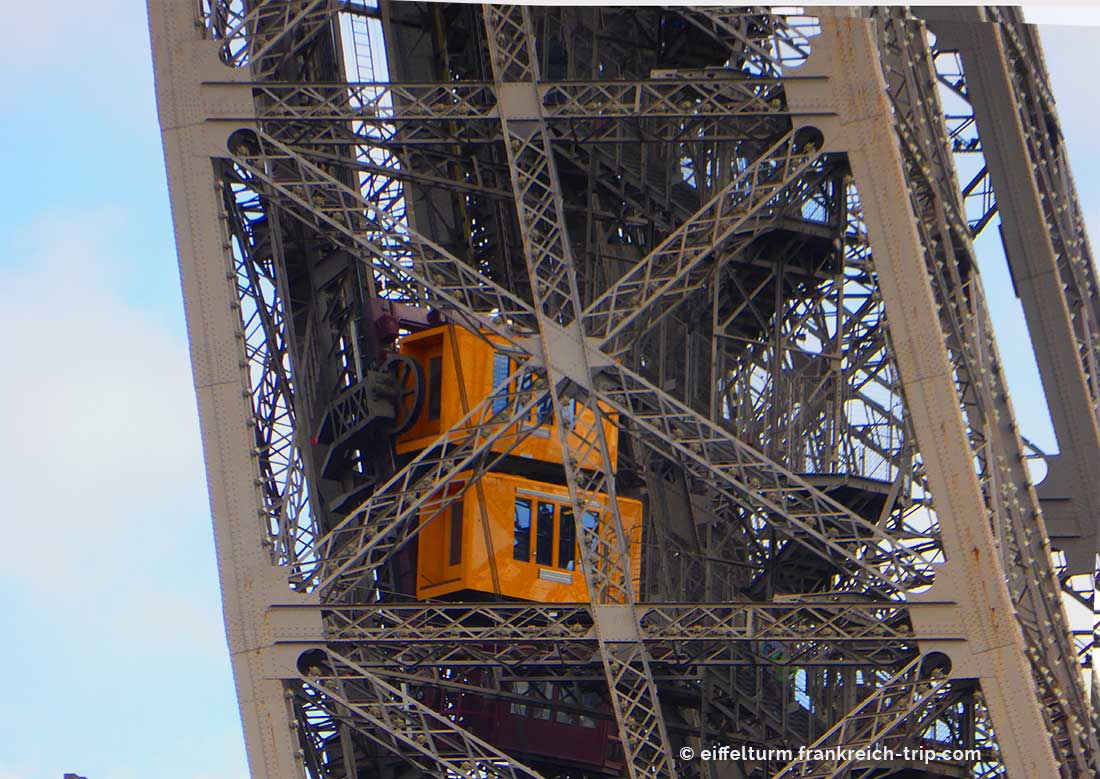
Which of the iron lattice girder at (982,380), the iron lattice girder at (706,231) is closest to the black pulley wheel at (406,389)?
the iron lattice girder at (706,231)

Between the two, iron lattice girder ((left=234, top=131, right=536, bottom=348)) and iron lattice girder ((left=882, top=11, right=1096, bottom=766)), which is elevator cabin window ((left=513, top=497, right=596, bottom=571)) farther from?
iron lattice girder ((left=882, top=11, right=1096, bottom=766))

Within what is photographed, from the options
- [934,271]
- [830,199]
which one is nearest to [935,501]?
[934,271]

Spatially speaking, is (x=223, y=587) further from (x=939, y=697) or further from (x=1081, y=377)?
(x=1081, y=377)

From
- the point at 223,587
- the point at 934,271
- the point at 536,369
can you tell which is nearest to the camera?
the point at 223,587

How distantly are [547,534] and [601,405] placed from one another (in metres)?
1.61

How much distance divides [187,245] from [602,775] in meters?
8.34

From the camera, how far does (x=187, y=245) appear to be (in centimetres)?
2452

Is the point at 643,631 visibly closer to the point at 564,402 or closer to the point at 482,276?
the point at 564,402

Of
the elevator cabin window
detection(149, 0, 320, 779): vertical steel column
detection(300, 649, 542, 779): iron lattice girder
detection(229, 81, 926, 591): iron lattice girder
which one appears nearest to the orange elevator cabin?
the elevator cabin window

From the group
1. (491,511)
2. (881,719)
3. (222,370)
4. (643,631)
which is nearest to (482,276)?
(491,511)

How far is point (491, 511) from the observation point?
26.8 meters

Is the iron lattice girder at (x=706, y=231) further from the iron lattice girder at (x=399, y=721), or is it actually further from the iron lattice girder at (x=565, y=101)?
the iron lattice girder at (x=399, y=721)

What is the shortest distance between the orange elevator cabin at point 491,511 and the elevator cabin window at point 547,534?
11 millimetres

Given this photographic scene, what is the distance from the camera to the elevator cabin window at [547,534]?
26953 millimetres
